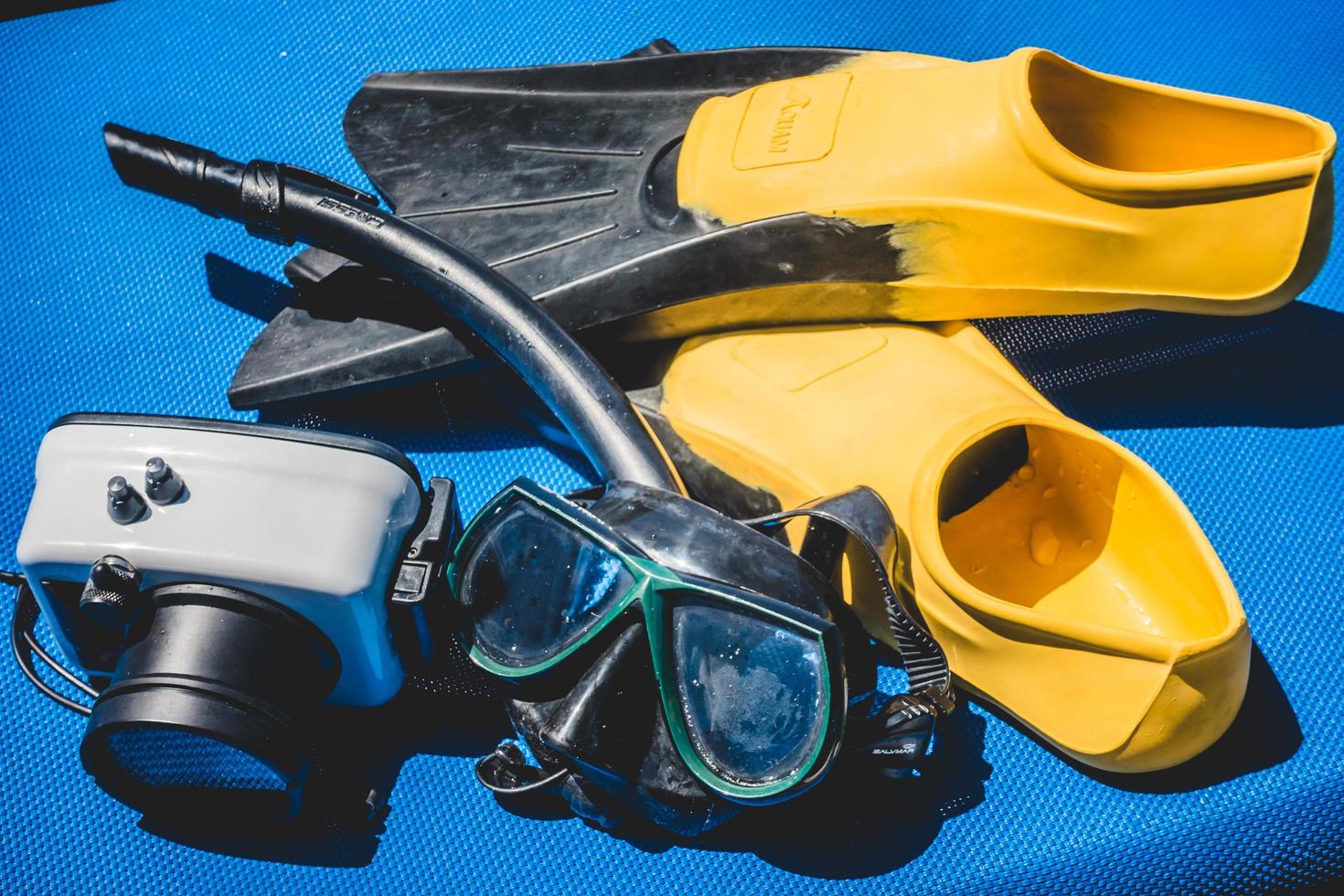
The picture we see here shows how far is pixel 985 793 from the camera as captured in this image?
826 mm

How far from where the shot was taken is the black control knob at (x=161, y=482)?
2.37 feet

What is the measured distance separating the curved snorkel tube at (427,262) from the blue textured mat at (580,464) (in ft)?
0.45

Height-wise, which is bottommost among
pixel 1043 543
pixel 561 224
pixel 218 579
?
pixel 1043 543

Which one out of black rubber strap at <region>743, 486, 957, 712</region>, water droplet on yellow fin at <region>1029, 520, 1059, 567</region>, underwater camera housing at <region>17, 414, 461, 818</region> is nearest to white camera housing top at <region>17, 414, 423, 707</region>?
underwater camera housing at <region>17, 414, 461, 818</region>

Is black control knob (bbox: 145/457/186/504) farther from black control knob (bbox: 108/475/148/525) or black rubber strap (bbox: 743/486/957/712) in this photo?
black rubber strap (bbox: 743/486/957/712)

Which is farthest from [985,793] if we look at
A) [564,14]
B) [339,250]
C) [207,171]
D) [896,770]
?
[564,14]

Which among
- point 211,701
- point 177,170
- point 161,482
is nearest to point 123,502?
point 161,482

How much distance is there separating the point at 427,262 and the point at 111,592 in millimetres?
360

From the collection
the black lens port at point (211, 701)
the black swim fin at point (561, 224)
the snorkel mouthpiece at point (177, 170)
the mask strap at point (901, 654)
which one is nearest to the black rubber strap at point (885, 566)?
the mask strap at point (901, 654)

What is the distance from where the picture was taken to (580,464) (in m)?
1.00

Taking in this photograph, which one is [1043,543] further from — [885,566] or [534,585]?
[534,585]

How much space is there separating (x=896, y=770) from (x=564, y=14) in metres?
0.95

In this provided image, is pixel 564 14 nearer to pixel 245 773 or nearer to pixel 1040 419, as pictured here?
pixel 1040 419

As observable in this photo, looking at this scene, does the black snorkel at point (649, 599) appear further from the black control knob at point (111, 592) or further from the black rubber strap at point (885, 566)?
the black control knob at point (111, 592)
